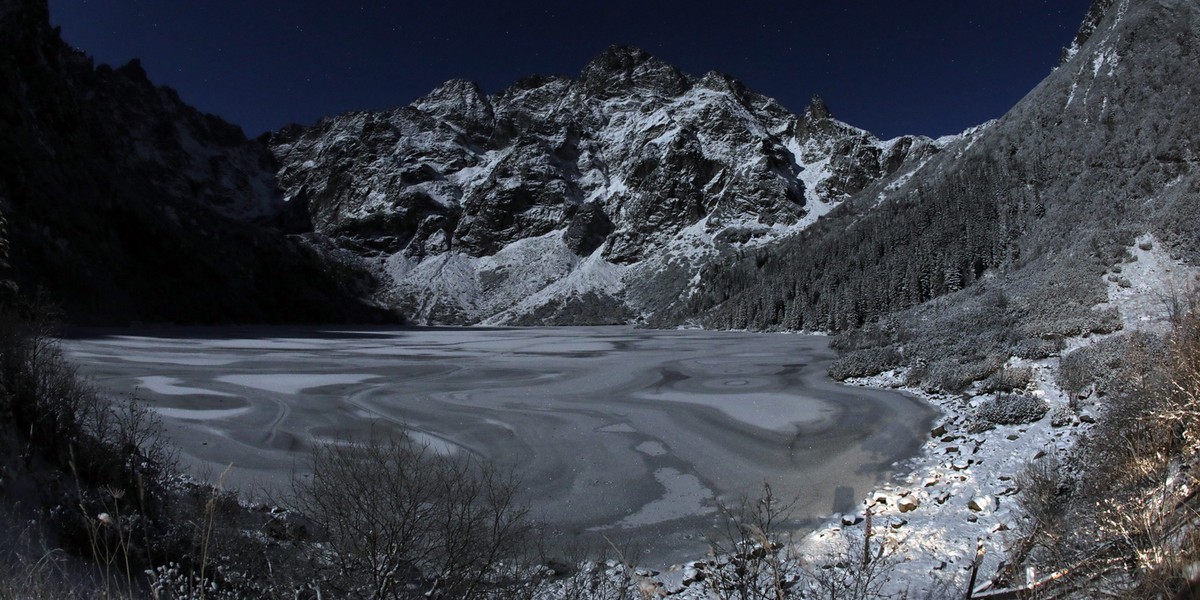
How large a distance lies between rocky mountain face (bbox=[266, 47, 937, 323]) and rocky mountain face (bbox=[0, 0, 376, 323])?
38.7 metres

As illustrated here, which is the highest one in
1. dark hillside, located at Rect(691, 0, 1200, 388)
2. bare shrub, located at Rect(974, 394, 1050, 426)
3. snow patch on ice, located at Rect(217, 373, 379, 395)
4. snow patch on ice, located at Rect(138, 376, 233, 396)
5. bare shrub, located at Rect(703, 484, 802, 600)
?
dark hillside, located at Rect(691, 0, 1200, 388)

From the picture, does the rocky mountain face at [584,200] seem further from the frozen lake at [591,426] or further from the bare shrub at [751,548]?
the bare shrub at [751,548]

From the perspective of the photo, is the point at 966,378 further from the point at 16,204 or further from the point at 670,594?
the point at 16,204

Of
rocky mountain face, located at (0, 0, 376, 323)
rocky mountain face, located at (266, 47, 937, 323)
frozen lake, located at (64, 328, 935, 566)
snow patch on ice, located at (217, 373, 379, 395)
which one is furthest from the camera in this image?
rocky mountain face, located at (266, 47, 937, 323)

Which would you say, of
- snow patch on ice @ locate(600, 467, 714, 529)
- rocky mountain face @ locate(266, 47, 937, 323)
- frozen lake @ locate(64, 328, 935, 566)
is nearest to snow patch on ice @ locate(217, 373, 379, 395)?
frozen lake @ locate(64, 328, 935, 566)

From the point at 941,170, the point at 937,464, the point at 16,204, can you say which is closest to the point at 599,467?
the point at 937,464

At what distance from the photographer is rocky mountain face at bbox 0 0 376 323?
54188 millimetres

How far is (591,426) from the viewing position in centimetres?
1597

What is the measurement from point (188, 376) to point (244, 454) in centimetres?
1386

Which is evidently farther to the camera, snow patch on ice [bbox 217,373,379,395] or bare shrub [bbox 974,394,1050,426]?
snow patch on ice [bbox 217,373,379,395]

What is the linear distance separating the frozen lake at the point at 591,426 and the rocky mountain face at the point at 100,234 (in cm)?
2417

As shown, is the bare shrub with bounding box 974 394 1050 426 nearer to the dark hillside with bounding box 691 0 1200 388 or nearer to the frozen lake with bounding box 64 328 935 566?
the frozen lake with bounding box 64 328 935 566

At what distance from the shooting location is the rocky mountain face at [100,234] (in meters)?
54.2

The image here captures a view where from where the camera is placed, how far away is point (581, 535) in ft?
31.1
